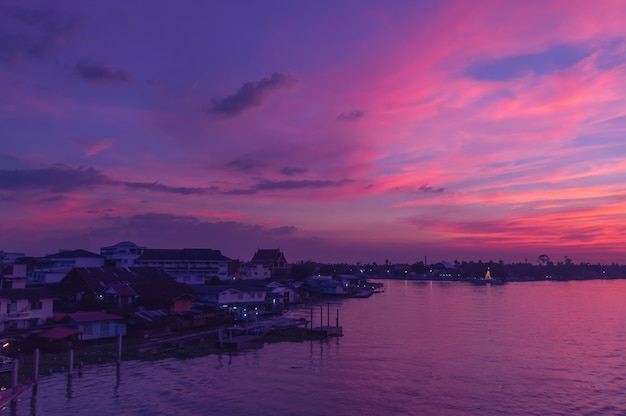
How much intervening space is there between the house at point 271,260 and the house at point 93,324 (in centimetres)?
8654

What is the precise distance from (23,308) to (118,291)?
10.2 metres

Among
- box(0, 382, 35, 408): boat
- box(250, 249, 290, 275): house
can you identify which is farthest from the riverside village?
box(250, 249, 290, 275): house

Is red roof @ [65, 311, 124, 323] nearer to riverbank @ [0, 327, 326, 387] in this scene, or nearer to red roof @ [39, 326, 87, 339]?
riverbank @ [0, 327, 326, 387]

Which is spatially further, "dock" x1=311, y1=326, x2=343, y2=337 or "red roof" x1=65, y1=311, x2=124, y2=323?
"dock" x1=311, y1=326, x2=343, y2=337

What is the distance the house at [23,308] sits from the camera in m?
39.2

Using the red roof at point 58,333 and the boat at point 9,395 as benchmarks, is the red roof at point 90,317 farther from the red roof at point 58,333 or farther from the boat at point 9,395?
the boat at point 9,395

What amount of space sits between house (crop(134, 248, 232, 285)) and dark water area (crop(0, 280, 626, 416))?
4588 centimetres

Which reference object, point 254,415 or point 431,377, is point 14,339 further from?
point 431,377

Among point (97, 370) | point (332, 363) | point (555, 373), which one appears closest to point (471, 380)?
point (555, 373)

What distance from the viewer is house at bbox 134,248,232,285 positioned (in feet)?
303

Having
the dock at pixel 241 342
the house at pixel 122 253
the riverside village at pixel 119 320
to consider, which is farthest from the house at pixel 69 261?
the dock at pixel 241 342

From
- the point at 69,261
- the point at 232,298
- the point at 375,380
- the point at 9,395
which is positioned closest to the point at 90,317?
the point at 9,395

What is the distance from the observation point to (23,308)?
40625 millimetres

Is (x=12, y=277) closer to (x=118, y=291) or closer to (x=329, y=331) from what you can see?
(x=118, y=291)
